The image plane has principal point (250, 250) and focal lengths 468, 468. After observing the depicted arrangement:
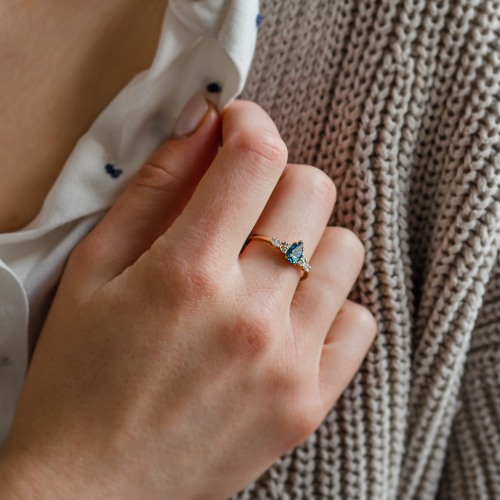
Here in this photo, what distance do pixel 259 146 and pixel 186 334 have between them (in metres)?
0.21

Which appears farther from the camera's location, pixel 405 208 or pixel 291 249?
pixel 405 208

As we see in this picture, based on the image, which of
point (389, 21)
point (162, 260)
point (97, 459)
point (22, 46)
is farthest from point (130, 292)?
point (389, 21)

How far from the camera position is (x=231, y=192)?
18.4 inches

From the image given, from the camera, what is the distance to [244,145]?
0.47 m

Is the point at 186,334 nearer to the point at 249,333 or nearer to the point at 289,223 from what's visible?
the point at 249,333

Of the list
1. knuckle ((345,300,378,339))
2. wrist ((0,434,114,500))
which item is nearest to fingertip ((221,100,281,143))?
knuckle ((345,300,378,339))

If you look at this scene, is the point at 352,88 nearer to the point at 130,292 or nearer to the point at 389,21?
the point at 389,21

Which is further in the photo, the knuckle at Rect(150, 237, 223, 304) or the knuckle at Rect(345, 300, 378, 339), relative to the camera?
the knuckle at Rect(345, 300, 378, 339)

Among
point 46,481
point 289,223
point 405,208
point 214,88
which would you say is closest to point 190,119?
point 214,88

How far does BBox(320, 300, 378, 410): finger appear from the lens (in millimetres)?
585

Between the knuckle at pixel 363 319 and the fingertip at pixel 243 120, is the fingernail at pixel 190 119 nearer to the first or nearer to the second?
the fingertip at pixel 243 120

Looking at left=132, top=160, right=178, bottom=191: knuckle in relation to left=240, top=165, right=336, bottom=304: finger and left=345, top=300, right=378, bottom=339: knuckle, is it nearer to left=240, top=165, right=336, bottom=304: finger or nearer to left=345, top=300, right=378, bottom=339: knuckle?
left=240, top=165, right=336, bottom=304: finger

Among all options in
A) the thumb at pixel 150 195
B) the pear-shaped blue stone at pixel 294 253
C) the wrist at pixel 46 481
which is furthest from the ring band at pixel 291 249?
the wrist at pixel 46 481

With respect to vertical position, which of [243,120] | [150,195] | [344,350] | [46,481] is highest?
[243,120]
